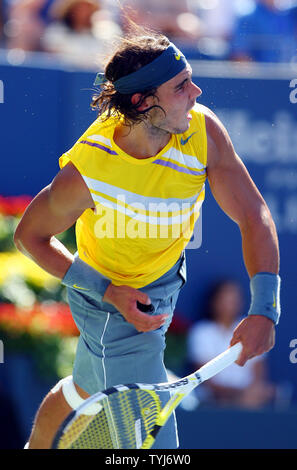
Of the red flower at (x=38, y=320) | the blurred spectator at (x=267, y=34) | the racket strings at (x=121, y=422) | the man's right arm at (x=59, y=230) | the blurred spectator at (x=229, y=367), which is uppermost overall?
the blurred spectator at (x=267, y=34)

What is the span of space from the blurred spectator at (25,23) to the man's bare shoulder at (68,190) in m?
2.69

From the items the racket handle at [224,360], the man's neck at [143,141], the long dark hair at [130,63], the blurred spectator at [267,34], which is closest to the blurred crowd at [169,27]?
the blurred spectator at [267,34]

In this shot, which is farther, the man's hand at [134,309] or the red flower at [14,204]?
the red flower at [14,204]

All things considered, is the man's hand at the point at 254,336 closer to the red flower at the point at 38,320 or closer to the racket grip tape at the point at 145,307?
the racket grip tape at the point at 145,307

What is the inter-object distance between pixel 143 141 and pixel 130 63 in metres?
0.28

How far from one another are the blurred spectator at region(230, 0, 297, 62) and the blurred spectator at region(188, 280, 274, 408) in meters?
1.50

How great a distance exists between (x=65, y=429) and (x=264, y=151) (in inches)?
126

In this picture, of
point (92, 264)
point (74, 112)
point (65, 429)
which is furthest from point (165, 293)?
point (74, 112)

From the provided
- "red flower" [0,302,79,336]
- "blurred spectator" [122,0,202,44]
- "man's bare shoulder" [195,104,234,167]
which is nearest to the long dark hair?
"man's bare shoulder" [195,104,234,167]

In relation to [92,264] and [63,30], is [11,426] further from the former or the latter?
[63,30]

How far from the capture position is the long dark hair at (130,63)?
3074mm

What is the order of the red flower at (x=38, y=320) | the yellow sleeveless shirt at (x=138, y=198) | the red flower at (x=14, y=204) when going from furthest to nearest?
the red flower at (x=14, y=204) → the red flower at (x=38, y=320) → the yellow sleeveless shirt at (x=138, y=198)

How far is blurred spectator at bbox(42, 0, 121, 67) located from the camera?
5.46m

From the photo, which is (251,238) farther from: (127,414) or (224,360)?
(127,414)
